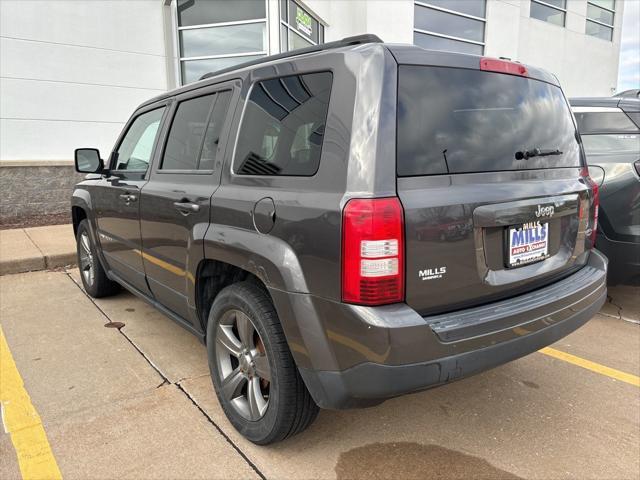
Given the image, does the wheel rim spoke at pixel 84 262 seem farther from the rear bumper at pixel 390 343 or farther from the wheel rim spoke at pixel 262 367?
the rear bumper at pixel 390 343

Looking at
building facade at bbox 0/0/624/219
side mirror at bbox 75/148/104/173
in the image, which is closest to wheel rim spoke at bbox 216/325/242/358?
side mirror at bbox 75/148/104/173

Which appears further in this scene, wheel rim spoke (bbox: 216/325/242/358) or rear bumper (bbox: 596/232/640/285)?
rear bumper (bbox: 596/232/640/285)

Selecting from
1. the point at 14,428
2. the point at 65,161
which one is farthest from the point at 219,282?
the point at 65,161

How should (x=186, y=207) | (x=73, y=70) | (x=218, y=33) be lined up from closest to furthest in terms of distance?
(x=186, y=207)
(x=73, y=70)
(x=218, y=33)

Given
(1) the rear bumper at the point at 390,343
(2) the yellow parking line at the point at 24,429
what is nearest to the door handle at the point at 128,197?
(2) the yellow parking line at the point at 24,429

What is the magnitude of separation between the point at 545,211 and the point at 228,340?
1.73 meters

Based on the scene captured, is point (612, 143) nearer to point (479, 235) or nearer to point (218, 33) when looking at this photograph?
point (479, 235)

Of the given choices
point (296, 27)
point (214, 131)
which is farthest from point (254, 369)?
point (296, 27)

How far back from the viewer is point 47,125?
876 centimetres

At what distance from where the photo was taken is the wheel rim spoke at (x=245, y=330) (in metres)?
2.39

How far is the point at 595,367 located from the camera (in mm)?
3391

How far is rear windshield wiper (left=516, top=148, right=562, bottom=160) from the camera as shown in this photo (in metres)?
2.28

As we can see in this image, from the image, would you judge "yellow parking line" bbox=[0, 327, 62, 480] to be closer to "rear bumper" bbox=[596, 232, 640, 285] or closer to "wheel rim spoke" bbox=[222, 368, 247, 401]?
"wheel rim spoke" bbox=[222, 368, 247, 401]

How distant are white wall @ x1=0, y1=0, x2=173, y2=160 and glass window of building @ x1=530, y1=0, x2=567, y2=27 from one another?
518 inches
